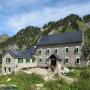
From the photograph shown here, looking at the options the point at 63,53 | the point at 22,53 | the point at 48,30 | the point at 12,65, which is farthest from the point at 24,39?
the point at 63,53

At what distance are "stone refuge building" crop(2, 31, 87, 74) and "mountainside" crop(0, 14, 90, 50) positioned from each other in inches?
1136

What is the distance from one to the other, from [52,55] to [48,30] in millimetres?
64035

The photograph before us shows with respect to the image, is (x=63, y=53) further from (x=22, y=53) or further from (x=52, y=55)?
(x=22, y=53)

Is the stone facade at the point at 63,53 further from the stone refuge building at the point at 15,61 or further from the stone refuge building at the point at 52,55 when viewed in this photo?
the stone refuge building at the point at 15,61

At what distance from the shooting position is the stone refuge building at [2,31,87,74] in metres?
60.1

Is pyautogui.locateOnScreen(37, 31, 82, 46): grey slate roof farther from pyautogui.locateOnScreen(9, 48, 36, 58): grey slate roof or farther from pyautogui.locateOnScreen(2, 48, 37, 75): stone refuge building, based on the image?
pyautogui.locateOnScreen(2, 48, 37, 75): stone refuge building

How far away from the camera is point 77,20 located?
120375 mm

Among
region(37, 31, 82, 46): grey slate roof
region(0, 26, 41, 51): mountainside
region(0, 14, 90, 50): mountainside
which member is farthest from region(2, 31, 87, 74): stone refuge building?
Result: region(0, 26, 41, 51): mountainside

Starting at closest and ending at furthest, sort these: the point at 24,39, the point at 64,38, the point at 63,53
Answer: the point at 63,53
the point at 64,38
the point at 24,39

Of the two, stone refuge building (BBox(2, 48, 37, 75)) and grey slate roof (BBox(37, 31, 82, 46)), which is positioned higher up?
grey slate roof (BBox(37, 31, 82, 46))

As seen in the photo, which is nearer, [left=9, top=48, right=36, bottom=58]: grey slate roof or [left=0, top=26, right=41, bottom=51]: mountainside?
[left=9, top=48, right=36, bottom=58]: grey slate roof

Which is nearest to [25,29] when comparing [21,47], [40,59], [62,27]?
[21,47]

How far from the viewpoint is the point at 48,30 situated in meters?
125

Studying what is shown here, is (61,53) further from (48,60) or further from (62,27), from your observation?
(62,27)
